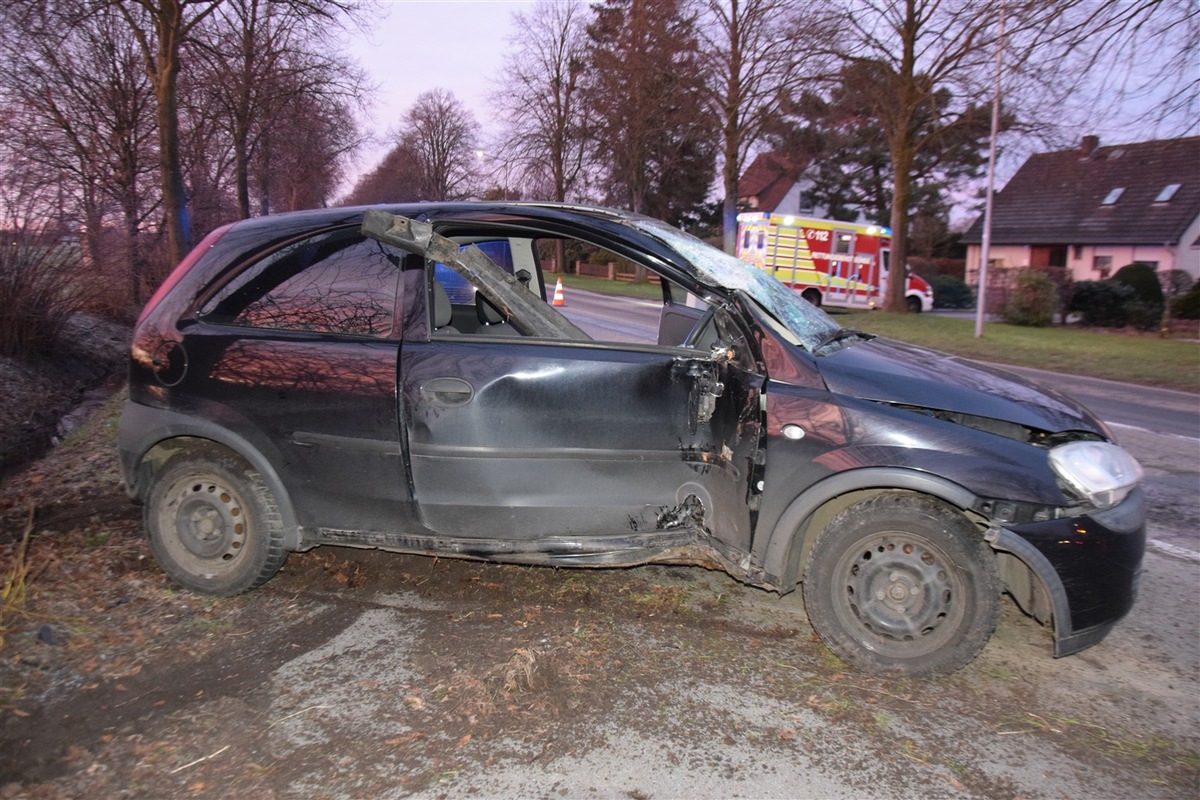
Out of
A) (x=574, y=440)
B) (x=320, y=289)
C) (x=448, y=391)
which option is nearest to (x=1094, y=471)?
(x=574, y=440)

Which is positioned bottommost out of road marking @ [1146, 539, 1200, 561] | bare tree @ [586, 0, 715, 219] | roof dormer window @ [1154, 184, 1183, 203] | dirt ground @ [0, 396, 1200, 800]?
dirt ground @ [0, 396, 1200, 800]

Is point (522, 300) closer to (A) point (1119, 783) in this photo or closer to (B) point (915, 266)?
(A) point (1119, 783)

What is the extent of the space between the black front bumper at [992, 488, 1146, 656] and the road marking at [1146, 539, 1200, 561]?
84.8 inches

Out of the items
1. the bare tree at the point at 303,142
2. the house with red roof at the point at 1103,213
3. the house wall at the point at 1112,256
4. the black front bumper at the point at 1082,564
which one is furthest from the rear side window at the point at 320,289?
the house with red roof at the point at 1103,213

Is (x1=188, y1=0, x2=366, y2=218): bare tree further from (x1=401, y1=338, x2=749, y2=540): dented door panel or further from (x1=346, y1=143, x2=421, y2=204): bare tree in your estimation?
(x1=346, y1=143, x2=421, y2=204): bare tree

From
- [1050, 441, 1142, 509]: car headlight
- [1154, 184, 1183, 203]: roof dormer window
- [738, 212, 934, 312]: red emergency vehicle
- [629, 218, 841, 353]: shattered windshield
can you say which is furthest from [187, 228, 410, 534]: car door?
[1154, 184, 1183, 203]: roof dormer window

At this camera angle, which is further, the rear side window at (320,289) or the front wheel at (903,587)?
the rear side window at (320,289)

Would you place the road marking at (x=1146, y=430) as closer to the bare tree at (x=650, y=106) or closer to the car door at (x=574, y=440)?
the car door at (x=574, y=440)

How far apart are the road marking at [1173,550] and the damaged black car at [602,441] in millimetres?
2019

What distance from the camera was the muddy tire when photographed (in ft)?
13.3

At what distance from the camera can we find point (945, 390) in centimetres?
349

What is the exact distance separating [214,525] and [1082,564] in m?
3.91

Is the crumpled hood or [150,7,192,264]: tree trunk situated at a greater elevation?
[150,7,192,264]: tree trunk

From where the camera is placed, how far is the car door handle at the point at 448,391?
3742 mm
